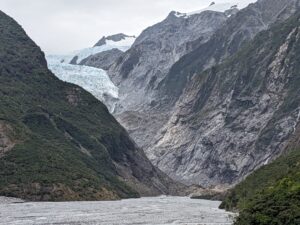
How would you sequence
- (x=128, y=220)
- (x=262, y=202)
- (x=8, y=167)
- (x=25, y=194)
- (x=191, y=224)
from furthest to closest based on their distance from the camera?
(x=8, y=167), (x=25, y=194), (x=128, y=220), (x=191, y=224), (x=262, y=202)

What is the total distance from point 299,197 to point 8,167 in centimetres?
13413

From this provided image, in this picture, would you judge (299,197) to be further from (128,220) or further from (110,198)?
(110,198)

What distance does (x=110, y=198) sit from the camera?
199 meters

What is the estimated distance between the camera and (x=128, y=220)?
342 feet

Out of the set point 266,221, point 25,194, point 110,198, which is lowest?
point 110,198

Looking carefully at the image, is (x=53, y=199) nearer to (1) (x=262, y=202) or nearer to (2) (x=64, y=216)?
(2) (x=64, y=216)

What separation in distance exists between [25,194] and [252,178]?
6164 cm

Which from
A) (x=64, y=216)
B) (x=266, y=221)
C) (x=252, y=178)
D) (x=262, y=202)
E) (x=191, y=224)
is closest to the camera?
(x=266, y=221)

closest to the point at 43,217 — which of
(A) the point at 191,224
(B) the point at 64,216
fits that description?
(B) the point at 64,216

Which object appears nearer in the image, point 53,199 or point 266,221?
point 266,221

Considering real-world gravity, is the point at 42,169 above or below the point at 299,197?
below

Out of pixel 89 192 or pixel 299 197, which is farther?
pixel 89 192

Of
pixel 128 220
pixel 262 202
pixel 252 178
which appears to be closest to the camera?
pixel 262 202

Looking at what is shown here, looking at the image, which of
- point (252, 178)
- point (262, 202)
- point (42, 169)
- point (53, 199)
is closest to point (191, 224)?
point (262, 202)
